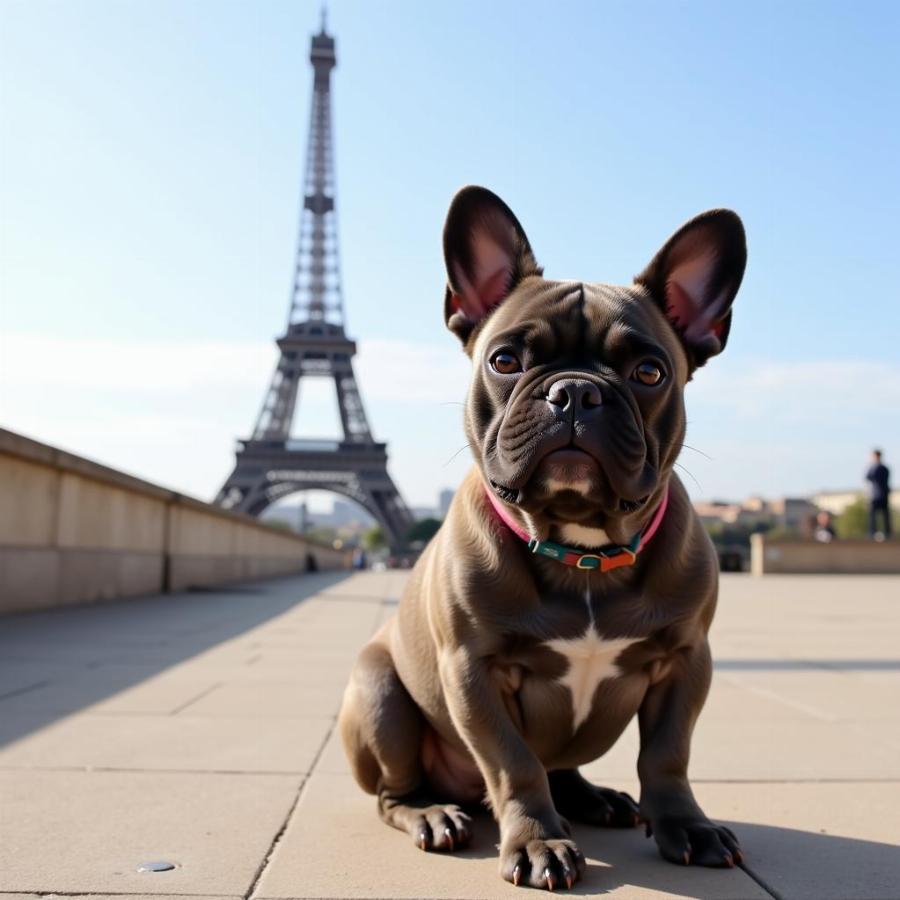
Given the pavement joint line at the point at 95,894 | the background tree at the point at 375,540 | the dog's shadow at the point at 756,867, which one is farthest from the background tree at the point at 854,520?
the pavement joint line at the point at 95,894

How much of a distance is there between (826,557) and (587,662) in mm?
25714

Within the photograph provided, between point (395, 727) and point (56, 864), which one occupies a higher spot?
point (395, 727)

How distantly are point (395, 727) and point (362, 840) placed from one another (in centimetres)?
32

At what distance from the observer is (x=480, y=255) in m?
2.78

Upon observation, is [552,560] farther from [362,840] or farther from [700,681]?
[362,840]

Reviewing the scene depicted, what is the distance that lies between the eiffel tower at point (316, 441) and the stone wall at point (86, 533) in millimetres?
42221

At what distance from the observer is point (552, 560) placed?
2.51 m

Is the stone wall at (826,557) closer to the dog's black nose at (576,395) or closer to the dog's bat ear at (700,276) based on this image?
the dog's bat ear at (700,276)

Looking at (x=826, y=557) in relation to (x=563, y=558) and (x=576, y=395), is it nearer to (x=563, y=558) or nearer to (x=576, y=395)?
(x=563, y=558)

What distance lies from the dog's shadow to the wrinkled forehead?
116 cm

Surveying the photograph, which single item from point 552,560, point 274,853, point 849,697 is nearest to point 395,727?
point 274,853

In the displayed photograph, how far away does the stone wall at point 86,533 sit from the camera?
918 cm

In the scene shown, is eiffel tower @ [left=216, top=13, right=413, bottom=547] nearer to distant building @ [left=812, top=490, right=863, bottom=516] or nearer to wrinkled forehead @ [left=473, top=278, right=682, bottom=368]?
wrinkled forehead @ [left=473, top=278, right=682, bottom=368]

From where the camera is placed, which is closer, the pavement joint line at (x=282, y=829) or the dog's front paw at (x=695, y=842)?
the pavement joint line at (x=282, y=829)
